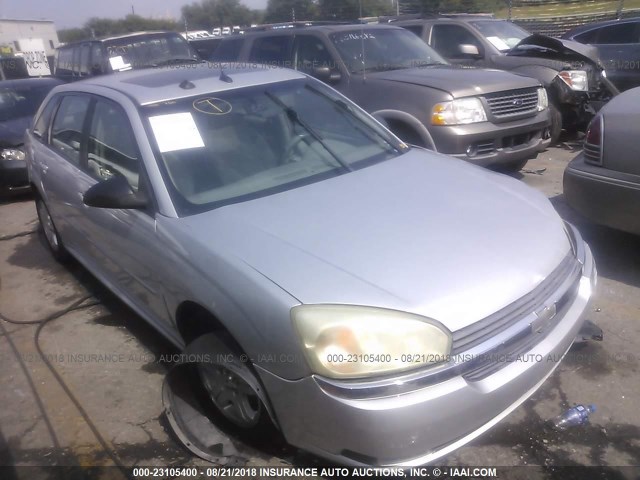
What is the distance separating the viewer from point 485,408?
2061mm

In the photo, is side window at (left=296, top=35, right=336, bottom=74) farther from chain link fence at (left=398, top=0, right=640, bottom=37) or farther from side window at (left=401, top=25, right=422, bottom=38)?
chain link fence at (left=398, top=0, right=640, bottom=37)

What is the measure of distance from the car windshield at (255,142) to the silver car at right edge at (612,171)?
1472mm

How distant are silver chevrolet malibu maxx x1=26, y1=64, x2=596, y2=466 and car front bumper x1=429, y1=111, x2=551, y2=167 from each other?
174 centimetres

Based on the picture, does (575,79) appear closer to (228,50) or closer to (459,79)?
(459,79)

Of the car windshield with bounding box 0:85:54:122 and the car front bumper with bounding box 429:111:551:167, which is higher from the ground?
the car windshield with bounding box 0:85:54:122

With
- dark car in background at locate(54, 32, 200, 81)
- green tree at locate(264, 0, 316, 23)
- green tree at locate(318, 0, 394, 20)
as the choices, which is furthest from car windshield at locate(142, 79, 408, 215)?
green tree at locate(264, 0, 316, 23)

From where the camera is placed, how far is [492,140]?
5383 mm

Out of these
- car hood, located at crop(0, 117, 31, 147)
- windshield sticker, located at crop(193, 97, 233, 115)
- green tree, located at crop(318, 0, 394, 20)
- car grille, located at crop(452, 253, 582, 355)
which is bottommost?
car hood, located at crop(0, 117, 31, 147)

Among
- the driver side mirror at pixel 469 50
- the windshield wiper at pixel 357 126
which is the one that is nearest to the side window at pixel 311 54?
the driver side mirror at pixel 469 50

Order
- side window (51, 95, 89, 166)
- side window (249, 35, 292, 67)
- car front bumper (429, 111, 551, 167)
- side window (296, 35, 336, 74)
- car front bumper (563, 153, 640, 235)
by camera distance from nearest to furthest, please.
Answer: car front bumper (563, 153, 640, 235), side window (51, 95, 89, 166), car front bumper (429, 111, 551, 167), side window (296, 35, 336, 74), side window (249, 35, 292, 67)

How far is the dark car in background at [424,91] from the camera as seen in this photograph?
5.26 meters

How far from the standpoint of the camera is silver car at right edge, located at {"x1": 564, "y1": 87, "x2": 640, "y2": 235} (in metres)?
3.66

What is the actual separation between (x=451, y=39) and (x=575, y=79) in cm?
193

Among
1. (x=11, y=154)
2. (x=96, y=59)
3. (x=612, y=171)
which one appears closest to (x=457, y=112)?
(x=612, y=171)
